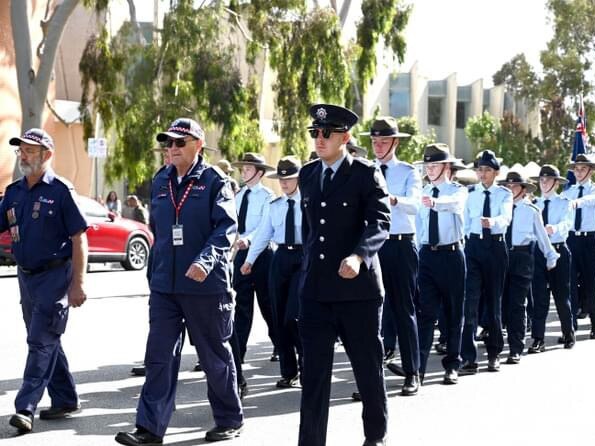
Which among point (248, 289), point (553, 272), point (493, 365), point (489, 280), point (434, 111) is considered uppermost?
point (248, 289)

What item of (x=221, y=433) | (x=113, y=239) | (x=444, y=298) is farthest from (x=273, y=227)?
(x=113, y=239)

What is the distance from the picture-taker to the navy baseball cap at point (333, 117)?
6785mm

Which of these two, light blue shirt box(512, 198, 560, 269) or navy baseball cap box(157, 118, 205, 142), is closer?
navy baseball cap box(157, 118, 205, 142)

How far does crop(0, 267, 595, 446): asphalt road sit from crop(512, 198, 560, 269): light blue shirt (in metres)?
1.13

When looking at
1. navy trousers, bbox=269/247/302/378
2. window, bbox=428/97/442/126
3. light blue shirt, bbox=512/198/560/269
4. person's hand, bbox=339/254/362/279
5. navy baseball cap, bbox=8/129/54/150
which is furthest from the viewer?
window, bbox=428/97/442/126

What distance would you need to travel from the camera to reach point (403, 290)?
9508 millimetres

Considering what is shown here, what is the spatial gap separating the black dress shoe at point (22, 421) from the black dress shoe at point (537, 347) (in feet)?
21.7

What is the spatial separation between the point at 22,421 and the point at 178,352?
118 centimetres

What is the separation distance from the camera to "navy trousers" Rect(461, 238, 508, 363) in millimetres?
10945

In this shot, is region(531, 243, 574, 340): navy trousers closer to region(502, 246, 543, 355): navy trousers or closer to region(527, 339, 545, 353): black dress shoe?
region(527, 339, 545, 353): black dress shoe

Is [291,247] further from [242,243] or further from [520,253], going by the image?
[520,253]

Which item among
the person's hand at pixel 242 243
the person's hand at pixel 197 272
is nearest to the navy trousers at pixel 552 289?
the person's hand at pixel 242 243

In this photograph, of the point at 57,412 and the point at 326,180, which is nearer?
the point at 326,180

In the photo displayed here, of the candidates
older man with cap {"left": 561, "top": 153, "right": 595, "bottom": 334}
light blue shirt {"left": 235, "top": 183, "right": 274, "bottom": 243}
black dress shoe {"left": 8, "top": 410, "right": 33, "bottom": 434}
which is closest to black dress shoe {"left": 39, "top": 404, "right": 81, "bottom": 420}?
black dress shoe {"left": 8, "top": 410, "right": 33, "bottom": 434}
